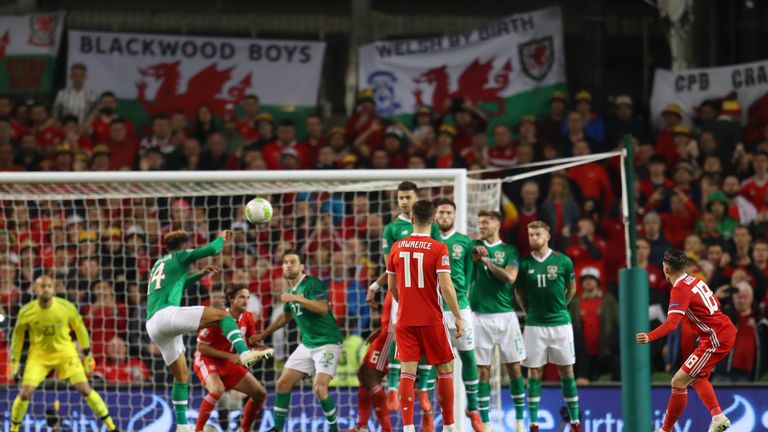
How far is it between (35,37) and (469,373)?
9.00 m

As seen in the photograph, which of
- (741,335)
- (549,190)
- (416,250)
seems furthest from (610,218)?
(416,250)

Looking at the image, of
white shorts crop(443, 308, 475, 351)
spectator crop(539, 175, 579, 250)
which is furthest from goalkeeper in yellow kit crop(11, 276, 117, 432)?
spectator crop(539, 175, 579, 250)

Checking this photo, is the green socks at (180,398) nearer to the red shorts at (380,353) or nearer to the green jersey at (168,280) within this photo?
the green jersey at (168,280)

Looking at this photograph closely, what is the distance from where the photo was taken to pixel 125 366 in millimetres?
13547

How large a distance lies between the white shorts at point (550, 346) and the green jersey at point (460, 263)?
2.54ft

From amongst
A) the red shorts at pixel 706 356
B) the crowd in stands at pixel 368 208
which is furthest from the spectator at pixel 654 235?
the red shorts at pixel 706 356

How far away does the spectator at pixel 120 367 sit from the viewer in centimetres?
1325

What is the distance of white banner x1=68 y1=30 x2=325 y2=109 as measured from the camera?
683 inches

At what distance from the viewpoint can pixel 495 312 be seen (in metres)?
11.6

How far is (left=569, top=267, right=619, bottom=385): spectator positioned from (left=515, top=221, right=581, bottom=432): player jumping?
1584mm

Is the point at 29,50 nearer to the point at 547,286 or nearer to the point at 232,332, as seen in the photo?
the point at 232,332

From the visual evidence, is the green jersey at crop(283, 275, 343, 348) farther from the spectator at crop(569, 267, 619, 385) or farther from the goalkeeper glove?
the spectator at crop(569, 267, 619, 385)

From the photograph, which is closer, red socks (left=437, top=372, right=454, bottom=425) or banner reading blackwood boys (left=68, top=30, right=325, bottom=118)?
red socks (left=437, top=372, right=454, bottom=425)

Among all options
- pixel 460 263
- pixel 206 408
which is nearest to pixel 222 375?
pixel 206 408
